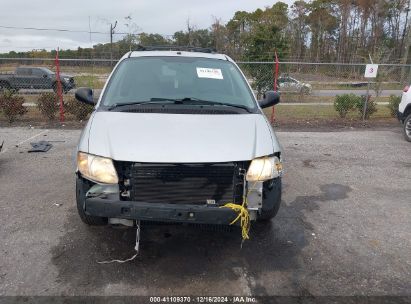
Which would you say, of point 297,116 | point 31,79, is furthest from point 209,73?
point 31,79

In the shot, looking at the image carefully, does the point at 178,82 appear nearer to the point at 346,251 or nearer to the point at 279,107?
the point at 346,251

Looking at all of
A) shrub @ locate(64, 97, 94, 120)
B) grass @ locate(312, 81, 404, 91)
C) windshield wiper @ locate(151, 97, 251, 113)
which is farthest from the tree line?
windshield wiper @ locate(151, 97, 251, 113)

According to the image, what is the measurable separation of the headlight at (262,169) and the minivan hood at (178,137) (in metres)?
0.06

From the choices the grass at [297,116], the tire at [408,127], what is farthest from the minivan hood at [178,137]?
the grass at [297,116]

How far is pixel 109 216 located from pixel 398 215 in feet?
11.6

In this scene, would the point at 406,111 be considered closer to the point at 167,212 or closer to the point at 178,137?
the point at 178,137

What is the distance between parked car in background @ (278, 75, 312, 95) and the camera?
1241cm

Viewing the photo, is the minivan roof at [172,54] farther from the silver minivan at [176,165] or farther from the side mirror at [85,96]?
the silver minivan at [176,165]

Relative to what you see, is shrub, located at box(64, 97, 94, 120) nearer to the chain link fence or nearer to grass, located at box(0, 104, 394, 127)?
the chain link fence

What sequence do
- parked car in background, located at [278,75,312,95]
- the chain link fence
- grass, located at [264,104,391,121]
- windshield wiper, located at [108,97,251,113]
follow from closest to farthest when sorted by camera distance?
1. windshield wiper, located at [108,97,251,113]
2. the chain link fence
3. grass, located at [264,104,391,121]
4. parked car in background, located at [278,75,312,95]

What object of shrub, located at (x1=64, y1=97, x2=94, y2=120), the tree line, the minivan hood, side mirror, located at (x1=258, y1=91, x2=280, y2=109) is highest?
the tree line

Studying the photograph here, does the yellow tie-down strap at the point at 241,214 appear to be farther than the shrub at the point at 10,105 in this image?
No

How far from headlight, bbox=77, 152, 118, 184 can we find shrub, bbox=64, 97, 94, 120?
7.38 m

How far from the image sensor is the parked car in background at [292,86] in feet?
40.7
